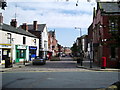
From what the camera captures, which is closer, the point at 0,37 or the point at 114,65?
the point at 114,65

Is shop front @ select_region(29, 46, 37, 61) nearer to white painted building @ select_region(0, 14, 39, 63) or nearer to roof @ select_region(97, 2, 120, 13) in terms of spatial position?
white painted building @ select_region(0, 14, 39, 63)

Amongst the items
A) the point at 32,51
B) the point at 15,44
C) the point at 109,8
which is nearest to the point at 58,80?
the point at 109,8

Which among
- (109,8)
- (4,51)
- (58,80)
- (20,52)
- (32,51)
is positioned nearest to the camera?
(58,80)

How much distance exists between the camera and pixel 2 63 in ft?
109

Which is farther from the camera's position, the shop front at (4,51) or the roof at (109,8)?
the shop front at (4,51)

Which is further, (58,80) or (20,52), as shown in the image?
(20,52)

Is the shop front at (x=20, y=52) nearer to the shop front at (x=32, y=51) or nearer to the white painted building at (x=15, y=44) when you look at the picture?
the white painted building at (x=15, y=44)

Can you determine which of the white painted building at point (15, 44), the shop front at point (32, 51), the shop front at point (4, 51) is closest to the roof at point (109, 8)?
the white painted building at point (15, 44)

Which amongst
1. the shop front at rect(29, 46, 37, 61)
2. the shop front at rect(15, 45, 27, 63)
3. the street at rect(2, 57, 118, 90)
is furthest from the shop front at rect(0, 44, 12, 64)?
the street at rect(2, 57, 118, 90)

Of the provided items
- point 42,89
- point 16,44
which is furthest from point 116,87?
point 16,44

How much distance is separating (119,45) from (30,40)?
4115cm

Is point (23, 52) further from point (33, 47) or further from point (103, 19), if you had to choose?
point (103, 19)

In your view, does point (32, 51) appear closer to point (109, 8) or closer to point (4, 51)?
point (4, 51)

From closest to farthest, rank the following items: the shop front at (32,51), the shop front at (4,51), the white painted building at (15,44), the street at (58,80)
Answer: the street at (58,80) → the shop front at (4,51) → the white painted building at (15,44) → the shop front at (32,51)
